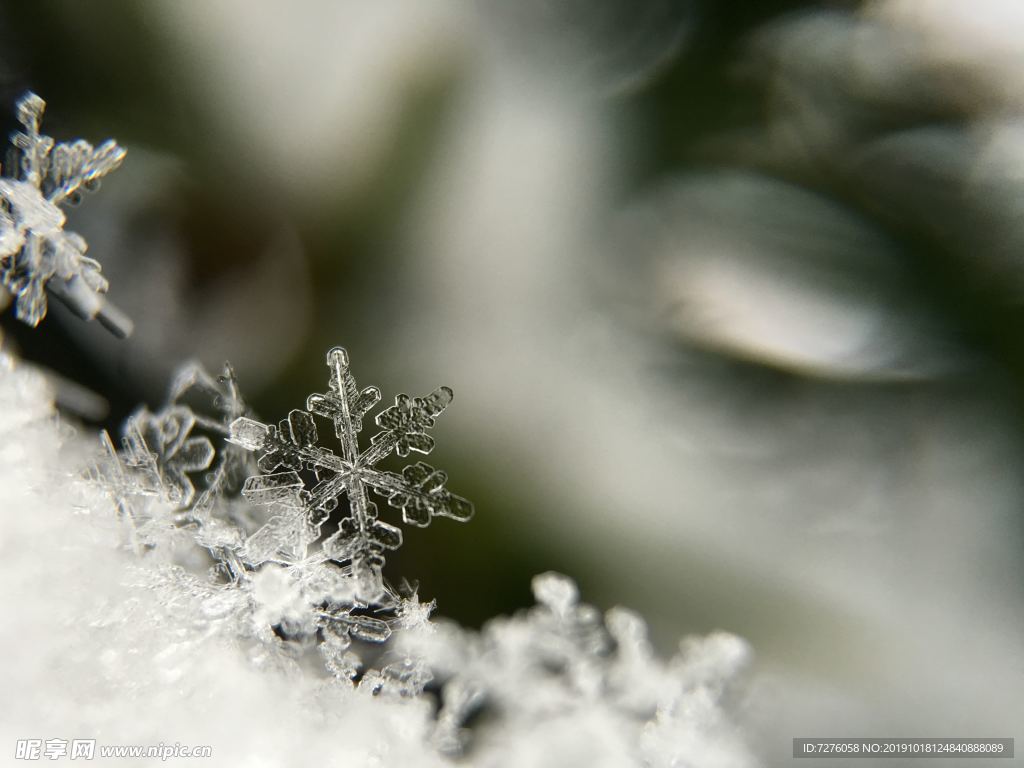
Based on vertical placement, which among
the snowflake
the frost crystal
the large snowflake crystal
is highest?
the snowflake

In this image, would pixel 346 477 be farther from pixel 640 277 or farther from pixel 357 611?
pixel 640 277

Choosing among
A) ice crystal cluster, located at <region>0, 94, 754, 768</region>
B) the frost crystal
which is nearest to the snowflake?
ice crystal cluster, located at <region>0, 94, 754, 768</region>

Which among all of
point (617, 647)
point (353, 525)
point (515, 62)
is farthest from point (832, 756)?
point (515, 62)

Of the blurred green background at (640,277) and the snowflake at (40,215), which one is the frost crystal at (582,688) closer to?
the blurred green background at (640,277)

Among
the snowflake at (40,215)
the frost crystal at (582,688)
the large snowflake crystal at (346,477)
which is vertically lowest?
the frost crystal at (582,688)

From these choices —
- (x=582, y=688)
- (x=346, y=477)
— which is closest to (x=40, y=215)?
(x=346, y=477)

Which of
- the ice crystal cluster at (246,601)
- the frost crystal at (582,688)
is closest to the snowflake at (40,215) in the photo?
the ice crystal cluster at (246,601)

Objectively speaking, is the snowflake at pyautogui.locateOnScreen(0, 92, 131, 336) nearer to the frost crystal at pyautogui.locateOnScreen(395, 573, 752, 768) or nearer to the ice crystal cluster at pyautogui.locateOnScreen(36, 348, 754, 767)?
the ice crystal cluster at pyautogui.locateOnScreen(36, 348, 754, 767)

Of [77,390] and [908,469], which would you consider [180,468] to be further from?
[908,469]
